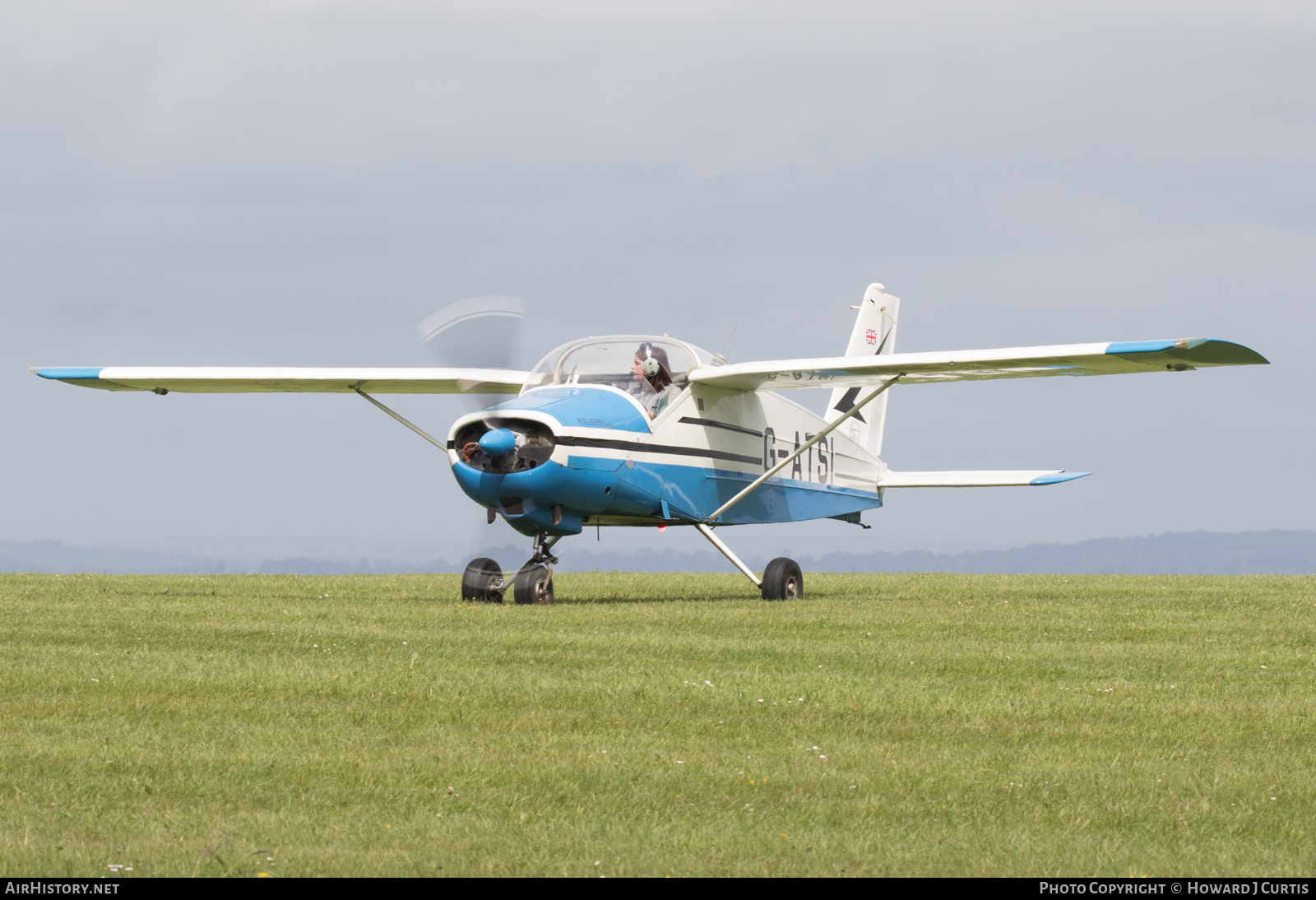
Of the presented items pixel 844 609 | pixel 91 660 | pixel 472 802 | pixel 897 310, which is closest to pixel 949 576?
pixel 897 310

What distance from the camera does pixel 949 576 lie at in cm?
2367

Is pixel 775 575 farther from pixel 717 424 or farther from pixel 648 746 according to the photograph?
pixel 648 746

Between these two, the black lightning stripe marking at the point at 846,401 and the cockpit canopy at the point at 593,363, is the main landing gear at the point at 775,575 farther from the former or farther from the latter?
the black lightning stripe marking at the point at 846,401

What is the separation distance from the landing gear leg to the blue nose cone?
1.78m

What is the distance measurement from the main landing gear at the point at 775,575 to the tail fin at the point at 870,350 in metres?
5.34

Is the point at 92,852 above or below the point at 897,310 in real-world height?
below

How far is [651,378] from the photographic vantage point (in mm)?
17188

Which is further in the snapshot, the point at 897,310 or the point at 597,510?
the point at 897,310

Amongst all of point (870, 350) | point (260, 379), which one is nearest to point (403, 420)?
point (260, 379)

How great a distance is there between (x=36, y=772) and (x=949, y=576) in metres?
19.0

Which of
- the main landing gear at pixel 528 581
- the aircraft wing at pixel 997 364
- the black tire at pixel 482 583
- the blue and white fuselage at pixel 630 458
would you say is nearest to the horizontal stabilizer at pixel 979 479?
the blue and white fuselage at pixel 630 458

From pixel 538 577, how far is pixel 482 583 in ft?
2.54
